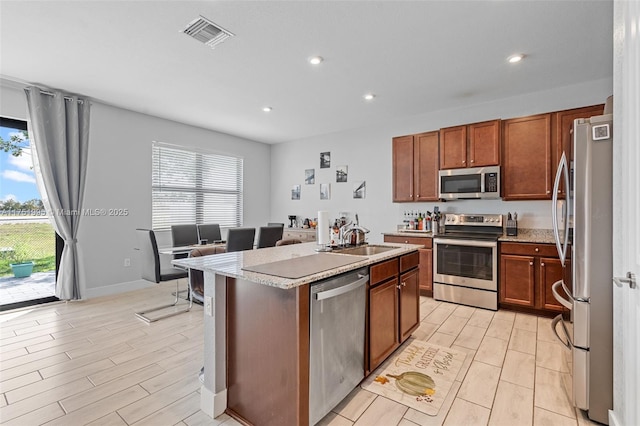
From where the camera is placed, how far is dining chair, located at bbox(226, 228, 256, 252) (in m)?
3.86

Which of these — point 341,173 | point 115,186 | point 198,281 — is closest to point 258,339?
point 198,281

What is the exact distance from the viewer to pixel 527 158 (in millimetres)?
3676

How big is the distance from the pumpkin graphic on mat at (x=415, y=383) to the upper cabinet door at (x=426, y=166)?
9.03ft

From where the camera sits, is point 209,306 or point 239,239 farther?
point 239,239

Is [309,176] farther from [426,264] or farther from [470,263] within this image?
[470,263]

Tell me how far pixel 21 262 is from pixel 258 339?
4.18 m

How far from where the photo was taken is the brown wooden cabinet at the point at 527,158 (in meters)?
3.56

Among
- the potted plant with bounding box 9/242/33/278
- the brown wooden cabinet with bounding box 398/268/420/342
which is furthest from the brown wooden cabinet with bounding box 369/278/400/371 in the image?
the potted plant with bounding box 9/242/33/278

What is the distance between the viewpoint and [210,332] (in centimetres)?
183

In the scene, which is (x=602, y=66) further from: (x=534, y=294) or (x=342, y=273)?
(x=342, y=273)

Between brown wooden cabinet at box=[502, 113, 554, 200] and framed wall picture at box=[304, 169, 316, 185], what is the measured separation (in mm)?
3450

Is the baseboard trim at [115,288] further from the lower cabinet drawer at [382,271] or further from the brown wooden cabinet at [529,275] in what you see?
the brown wooden cabinet at [529,275]

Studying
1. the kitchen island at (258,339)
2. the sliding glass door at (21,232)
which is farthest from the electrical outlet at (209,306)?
the sliding glass door at (21,232)

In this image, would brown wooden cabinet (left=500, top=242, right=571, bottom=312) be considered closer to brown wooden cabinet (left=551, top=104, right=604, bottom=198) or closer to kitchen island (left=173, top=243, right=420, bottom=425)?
brown wooden cabinet (left=551, top=104, right=604, bottom=198)
